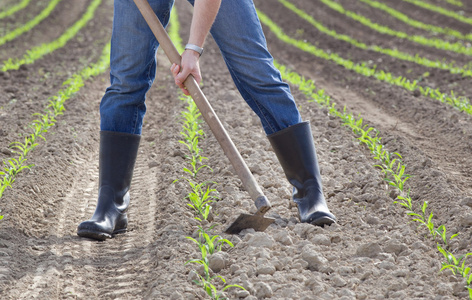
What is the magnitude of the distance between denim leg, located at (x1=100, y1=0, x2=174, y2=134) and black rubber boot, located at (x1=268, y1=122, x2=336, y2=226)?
0.78 m

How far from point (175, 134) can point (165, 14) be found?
6.57 feet

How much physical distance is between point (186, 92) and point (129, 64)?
1.10 feet

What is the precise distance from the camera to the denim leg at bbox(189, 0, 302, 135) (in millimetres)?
2900

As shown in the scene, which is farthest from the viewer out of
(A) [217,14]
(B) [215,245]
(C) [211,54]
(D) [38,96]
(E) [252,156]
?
(C) [211,54]

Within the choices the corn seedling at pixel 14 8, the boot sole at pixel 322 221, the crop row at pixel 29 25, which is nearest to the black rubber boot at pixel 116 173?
the boot sole at pixel 322 221

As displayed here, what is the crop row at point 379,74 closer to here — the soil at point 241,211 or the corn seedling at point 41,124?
the soil at point 241,211

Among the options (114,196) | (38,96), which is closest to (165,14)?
(114,196)

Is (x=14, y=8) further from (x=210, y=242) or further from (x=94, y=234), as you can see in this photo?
(x=210, y=242)

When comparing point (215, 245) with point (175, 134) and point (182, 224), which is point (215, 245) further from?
point (175, 134)

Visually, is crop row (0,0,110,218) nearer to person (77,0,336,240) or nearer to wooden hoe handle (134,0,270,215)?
person (77,0,336,240)

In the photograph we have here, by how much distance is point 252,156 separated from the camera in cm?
411

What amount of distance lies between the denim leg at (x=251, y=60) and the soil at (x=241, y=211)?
1.95 ft

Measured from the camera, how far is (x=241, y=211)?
3.13 m

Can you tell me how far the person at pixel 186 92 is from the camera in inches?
114
